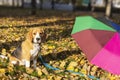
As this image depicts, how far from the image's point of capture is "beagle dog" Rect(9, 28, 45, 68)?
619 centimetres

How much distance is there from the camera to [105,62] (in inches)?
228

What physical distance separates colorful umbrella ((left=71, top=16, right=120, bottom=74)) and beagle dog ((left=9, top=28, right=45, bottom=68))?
700 mm

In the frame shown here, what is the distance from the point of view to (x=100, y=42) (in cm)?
592

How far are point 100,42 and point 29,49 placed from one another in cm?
138

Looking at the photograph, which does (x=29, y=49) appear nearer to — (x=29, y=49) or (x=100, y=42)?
(x=29, y=49)

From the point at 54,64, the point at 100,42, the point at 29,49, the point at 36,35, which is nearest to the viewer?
the point at 100,42

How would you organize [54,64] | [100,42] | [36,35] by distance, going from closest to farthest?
1. [100,42]
2. [36,35]
3. [54,64]

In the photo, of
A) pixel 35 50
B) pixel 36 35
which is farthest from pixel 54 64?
pixel 36 35

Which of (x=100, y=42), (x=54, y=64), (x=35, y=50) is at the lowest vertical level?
(x=54, y=64)

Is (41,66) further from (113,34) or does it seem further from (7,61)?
(113,34)

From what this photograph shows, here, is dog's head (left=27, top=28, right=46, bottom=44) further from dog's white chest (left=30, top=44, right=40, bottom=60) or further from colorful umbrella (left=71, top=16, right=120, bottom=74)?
colorful umbrella (left=71, top=16, right=120, bottom=74)

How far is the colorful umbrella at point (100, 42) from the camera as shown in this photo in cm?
576

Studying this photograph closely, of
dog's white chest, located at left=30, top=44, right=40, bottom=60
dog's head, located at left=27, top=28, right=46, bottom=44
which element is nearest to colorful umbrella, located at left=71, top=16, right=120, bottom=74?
dog's head, located at left=27, top=28, right=46, bottom=44

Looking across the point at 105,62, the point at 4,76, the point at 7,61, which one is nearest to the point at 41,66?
the point at 7,61
